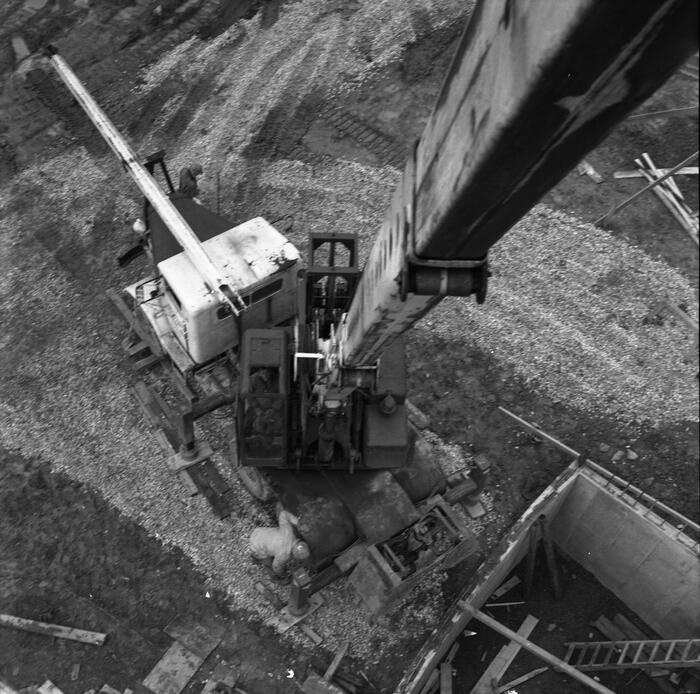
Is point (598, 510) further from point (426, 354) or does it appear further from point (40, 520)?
point (40, 520)

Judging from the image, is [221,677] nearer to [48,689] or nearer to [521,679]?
[48,689]

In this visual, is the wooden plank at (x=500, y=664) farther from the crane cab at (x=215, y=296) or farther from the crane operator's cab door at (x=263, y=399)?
the crane cab at (x=215, y=296)

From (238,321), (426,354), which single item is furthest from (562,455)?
(238,321)

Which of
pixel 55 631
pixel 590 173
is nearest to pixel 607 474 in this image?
pixel 590 173

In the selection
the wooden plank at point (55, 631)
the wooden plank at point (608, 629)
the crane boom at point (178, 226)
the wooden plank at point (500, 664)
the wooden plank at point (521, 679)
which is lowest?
the wooden plank at point (608, 629)

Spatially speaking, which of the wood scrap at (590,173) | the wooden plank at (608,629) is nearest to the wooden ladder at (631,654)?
the wooden plank at (608,629)

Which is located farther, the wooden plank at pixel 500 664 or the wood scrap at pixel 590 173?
the wood scrap at pixel 590 173
